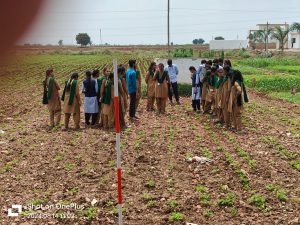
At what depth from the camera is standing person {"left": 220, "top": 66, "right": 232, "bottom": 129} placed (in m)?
8.77

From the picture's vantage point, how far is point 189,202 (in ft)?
15.9

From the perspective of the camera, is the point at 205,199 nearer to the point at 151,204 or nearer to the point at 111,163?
the point at 151,204

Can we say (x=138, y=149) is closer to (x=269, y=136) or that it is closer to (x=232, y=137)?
(x=232, y=137)

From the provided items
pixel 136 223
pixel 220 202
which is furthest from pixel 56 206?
pixel 220 202

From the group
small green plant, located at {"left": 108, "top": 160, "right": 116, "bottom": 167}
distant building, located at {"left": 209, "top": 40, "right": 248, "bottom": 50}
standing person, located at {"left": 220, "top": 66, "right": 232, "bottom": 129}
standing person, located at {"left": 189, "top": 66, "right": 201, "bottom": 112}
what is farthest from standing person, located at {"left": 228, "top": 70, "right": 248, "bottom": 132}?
distant building, located at {"left": 209, "top": 40, "right": 248, "bottom": 50}

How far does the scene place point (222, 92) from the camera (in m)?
9.25

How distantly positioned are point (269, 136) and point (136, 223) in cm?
501

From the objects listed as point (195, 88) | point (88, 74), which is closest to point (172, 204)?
point (88, 74)

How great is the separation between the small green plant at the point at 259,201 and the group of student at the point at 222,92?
389 cm

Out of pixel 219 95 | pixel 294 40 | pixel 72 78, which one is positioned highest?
pixel 294 40

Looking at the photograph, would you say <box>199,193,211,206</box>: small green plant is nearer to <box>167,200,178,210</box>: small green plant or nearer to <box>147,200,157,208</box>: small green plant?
<box>167,200,178,210</box>: small green plant

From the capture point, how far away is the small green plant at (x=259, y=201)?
4715 mm

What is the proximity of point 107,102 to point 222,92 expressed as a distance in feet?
8.70

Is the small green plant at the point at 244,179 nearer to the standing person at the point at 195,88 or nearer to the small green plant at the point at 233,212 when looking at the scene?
the small green plant at the point at 233,212
